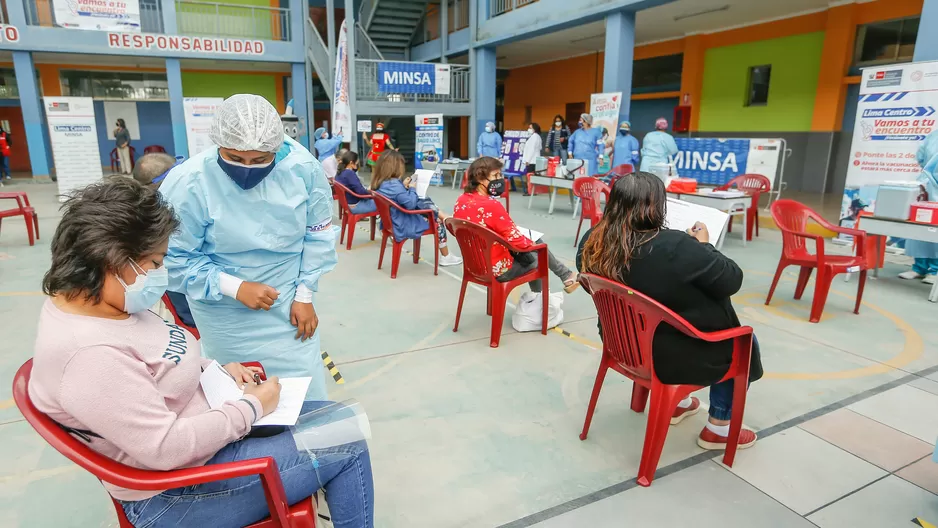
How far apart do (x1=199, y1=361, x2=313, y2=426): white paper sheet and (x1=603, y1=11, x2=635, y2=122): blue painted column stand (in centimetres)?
940

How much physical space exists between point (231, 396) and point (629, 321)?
1.46m

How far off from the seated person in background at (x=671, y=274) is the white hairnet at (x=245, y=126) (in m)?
1.30

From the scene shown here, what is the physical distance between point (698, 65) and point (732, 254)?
8690mm

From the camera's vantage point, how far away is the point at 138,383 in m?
1.10

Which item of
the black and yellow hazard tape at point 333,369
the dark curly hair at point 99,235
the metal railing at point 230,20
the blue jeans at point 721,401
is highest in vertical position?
the metal railing at point 230,20

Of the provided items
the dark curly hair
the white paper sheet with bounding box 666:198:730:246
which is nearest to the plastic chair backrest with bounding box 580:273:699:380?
the white paper sheet with bounding box 666:198:730:246

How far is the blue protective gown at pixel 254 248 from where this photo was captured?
5.80 feet

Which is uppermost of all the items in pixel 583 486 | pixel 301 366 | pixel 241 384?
pixel 241 384

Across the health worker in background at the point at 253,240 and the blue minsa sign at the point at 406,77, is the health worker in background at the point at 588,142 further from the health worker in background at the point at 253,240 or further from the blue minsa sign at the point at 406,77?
the health worker in background at the point at 253,240

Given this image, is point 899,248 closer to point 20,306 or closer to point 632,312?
point 632,312

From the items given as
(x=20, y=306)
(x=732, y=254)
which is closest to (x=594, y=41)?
(x=732, y=254)

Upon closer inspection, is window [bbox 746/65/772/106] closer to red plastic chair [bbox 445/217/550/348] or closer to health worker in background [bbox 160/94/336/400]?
red plastic chair [bbox 445/217/550/348]

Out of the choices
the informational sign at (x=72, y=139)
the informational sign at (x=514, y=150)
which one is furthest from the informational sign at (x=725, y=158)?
the informational sign at (x=72, y=139)

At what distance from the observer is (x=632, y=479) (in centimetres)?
221
